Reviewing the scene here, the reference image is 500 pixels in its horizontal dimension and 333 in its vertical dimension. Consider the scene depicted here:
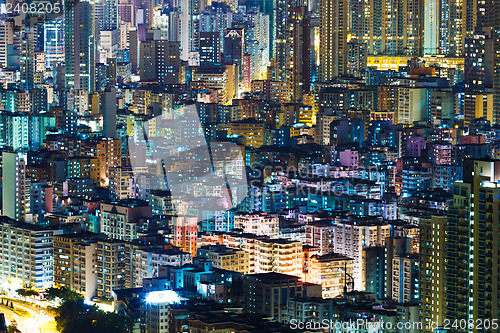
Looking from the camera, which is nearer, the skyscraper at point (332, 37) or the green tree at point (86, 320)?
the green tree at point (86, 320)

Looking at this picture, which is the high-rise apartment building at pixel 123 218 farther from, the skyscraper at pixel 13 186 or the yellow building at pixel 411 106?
the yellow building at pixel 411 106

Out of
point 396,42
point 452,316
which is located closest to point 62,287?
point 452,316

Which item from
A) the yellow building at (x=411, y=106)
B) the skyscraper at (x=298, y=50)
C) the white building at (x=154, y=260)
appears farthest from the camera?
the skyscraper at (x=298, y=50)

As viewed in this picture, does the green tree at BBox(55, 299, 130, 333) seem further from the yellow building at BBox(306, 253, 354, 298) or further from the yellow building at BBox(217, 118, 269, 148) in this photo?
the yellow building at BBox(217, 118, 269, 148)

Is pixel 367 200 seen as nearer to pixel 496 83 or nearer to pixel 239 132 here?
pixel 239 132

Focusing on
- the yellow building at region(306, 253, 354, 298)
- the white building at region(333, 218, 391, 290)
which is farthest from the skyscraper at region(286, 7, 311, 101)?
the yellow building at region(306, 253, 354, 298)

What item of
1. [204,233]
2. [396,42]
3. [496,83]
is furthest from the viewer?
[396,42]

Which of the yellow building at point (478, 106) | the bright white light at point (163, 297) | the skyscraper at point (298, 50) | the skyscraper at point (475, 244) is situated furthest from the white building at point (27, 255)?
the skyscraper at point (298, 50)
